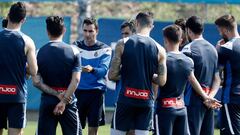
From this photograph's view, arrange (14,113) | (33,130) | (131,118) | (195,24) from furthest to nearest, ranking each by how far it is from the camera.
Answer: (33,130) < (195,24) < (131,118) < (14,113)

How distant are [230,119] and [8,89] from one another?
336 centimetres

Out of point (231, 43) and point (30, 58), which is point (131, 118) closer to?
point (30, 58)

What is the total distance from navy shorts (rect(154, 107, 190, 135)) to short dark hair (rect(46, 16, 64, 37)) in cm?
175

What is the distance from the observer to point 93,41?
13055 mm

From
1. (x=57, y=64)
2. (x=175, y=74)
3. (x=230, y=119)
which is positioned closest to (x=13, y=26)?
(x=57, y=64)

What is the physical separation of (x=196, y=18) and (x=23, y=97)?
9.01ft

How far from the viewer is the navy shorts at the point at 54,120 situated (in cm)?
1111

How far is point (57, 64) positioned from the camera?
10891 mm

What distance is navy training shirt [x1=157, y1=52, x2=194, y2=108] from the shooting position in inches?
437

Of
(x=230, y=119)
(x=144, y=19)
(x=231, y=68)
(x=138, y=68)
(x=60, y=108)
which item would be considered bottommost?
(x=230, y=119)

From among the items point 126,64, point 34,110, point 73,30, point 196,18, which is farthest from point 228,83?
point 73,30

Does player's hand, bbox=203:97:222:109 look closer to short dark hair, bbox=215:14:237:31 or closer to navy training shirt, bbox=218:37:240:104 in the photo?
navy training shirt, bbox=218:37:240:104

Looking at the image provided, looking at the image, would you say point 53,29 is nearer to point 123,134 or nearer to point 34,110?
point 123,134

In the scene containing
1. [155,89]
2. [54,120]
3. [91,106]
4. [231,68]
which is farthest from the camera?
[91,106]
